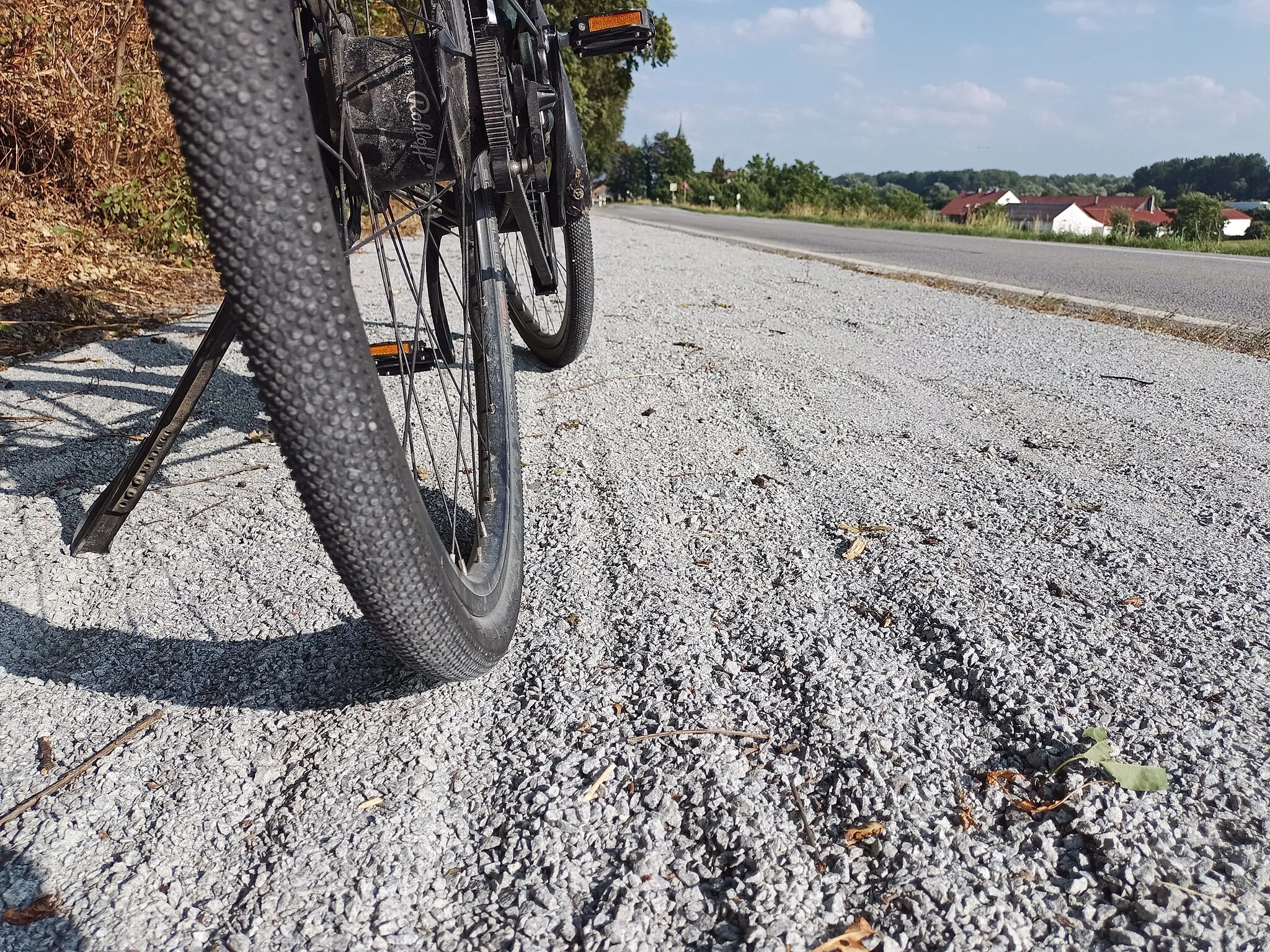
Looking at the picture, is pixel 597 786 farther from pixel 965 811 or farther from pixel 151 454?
pixel 151 454

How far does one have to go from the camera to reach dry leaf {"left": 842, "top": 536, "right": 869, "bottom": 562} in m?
1.84

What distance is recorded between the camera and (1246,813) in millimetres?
1078

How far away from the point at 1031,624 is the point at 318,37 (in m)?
1.84

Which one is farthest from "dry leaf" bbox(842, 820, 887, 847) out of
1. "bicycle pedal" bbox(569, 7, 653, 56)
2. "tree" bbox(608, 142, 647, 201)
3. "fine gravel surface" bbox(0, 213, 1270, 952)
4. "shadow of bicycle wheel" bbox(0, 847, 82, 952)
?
"tree" bbox(608, 142, 647, 201)

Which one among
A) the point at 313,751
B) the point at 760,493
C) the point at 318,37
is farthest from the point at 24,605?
the point at 760,493

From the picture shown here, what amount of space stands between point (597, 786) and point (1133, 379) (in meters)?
3.09

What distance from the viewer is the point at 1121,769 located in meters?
1.15

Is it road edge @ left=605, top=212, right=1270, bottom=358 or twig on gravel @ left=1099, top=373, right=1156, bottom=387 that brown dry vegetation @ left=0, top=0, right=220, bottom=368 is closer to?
twig on gravel @ left=1099, top=373, right=1156, bottom=387

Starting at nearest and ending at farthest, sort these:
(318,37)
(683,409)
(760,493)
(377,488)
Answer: (377,488) → (318,37) → (760,493) → (683,409)

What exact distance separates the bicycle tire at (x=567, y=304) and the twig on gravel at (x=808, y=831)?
6.90 ft

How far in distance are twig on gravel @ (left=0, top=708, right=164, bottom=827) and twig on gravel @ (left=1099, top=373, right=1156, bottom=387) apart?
11.4 ft

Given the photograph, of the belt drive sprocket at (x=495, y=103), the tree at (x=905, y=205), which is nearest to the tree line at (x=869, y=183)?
Answer: the tree at (x=905, y=205)

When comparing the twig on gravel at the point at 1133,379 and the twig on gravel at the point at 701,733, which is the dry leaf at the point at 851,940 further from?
the twig on gravel at the point at 1133,379

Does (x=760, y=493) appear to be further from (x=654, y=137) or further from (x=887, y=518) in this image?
(x=654, y=137)
